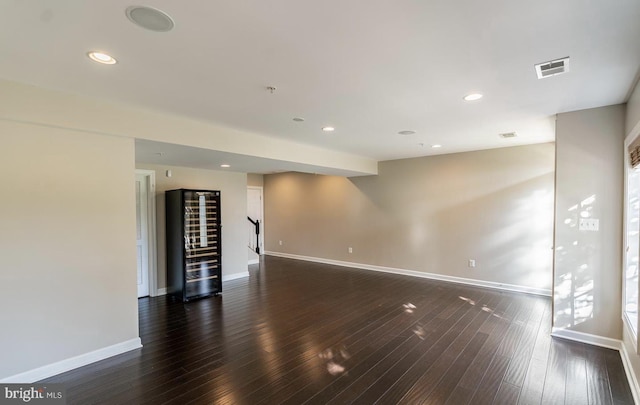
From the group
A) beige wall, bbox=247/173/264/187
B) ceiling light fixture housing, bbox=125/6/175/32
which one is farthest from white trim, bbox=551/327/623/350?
beige wall, bbox=247/173/264/187

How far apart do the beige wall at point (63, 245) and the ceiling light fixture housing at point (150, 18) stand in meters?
1.77

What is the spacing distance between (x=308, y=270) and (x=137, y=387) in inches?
185

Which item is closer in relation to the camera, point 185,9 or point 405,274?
point 185,9

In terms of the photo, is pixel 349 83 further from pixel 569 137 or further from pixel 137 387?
pixel 137 387

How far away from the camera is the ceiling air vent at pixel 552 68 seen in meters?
2.16

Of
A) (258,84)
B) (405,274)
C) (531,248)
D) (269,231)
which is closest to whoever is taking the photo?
(258,84)

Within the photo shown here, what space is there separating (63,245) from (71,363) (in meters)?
1.12

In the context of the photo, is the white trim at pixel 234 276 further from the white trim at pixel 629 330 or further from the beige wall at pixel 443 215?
the white trim at pixel 629 330

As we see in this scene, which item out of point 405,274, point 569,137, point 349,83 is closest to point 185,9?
point 349,83

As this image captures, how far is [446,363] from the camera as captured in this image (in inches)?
112

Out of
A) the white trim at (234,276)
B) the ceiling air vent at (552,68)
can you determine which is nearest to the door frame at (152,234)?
the white trim at (234,276)

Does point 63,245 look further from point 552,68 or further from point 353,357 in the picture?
point 552,68

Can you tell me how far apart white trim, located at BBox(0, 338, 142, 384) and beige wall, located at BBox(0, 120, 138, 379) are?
0.14 ft

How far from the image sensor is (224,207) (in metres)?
6.13
